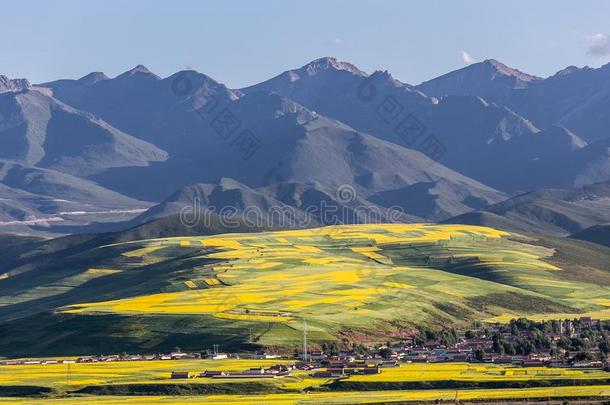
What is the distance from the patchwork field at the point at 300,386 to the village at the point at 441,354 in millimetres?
3371

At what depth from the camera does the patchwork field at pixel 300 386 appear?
11525 centimetres

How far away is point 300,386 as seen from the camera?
124 meters

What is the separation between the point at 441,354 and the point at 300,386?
28064mm

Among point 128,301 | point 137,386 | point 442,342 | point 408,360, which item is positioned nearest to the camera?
point 137,386

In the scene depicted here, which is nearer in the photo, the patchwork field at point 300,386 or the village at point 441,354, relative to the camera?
the patchwork field at point 300,386

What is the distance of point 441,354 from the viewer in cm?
14788

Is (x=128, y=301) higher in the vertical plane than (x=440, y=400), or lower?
higher

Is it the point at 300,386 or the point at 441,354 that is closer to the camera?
the point at 300,386

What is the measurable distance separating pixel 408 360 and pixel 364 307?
42.3 metres

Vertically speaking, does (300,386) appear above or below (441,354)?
below

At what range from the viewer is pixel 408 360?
473 ft

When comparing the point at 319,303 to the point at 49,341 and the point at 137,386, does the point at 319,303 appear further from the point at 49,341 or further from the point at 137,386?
the point at 137,386

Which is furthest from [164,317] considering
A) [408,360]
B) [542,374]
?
[542,374]

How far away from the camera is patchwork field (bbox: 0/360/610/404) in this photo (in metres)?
115
